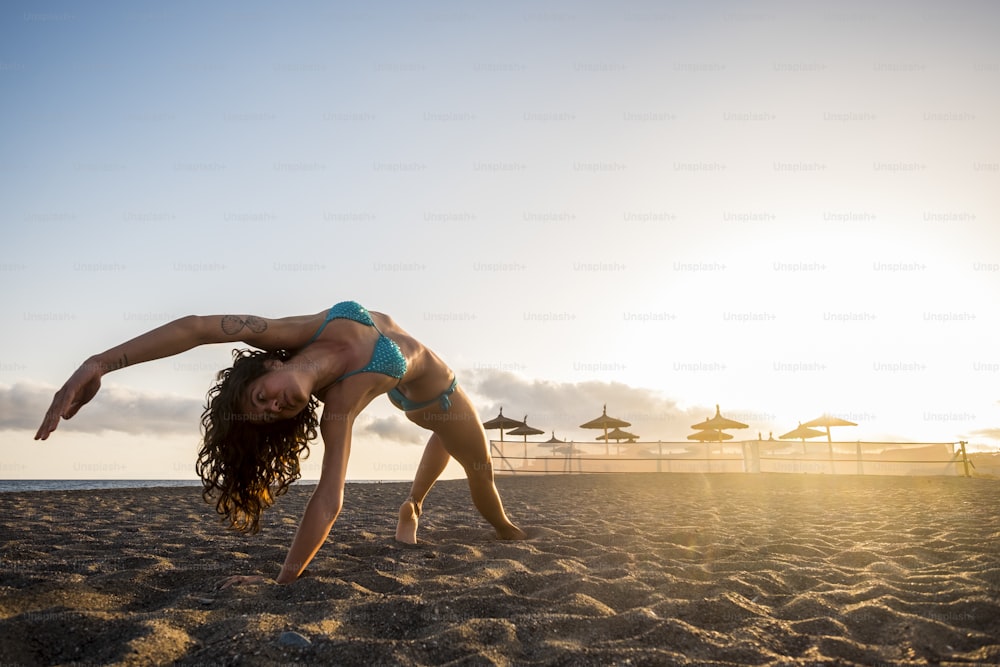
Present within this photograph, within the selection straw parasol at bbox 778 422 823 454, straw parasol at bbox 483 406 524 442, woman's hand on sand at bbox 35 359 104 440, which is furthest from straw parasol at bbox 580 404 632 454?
woman's hand on sand at bbox 35 359 104 440

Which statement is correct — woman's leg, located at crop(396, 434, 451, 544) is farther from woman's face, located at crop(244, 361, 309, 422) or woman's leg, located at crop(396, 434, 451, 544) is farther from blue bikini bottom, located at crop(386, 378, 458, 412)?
woman's face, located at crop(244, 361, 309, 422)

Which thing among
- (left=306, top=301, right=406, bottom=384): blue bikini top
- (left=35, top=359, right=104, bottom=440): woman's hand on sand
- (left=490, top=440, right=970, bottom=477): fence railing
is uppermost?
(left=306, top=301, right=406, bottom=384): blue bikini top

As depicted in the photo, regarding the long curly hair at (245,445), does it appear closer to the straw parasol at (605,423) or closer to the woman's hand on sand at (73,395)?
the woman's hand on sand at (73,395)

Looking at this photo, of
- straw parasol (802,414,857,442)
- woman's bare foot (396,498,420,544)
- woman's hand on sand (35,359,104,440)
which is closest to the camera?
woman's hand on sand (35,359,104,440)

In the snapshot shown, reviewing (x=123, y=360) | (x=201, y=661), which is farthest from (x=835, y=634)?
(x=123, y=360)

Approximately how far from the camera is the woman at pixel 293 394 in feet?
7.91

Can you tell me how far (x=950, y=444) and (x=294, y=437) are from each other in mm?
17463

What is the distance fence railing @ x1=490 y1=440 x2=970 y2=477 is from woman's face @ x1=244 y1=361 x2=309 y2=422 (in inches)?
563

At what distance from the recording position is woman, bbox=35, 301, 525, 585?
2.41 metres

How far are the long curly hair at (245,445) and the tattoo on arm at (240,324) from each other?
202 millimetres

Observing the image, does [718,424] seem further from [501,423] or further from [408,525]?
[408,525]

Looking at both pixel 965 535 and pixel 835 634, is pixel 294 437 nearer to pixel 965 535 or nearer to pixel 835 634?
pixel 835 634

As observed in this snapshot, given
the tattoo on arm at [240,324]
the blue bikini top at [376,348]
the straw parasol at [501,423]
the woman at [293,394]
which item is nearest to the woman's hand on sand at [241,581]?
the woman at [293,394]

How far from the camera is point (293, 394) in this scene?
2.62 metres
